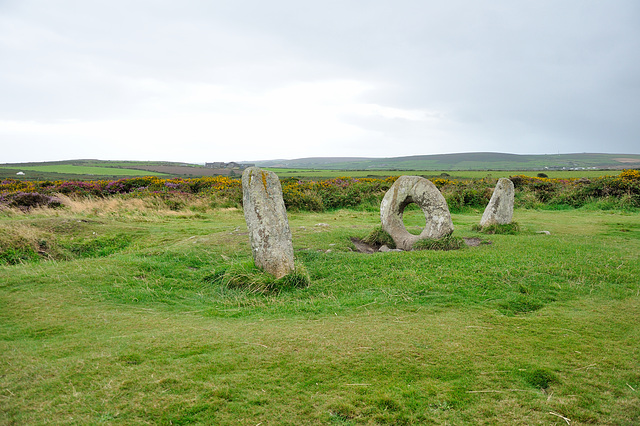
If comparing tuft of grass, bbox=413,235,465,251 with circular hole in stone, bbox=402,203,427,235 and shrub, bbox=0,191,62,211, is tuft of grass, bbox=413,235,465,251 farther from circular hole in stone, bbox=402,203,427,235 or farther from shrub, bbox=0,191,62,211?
shrub, bbox=0,191,62,211

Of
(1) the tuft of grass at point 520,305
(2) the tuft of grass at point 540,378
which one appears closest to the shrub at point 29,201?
(1) the tuft of grass at point 520,305

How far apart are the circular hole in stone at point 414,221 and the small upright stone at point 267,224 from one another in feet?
24.2

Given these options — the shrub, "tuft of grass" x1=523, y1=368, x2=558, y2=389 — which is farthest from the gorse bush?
"tuft of grass" x1=523, y1=368, x2=558, y2=389

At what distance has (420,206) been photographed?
1286cm

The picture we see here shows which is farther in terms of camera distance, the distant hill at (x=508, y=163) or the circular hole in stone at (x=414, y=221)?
the distant hill at (x=508, y=163)

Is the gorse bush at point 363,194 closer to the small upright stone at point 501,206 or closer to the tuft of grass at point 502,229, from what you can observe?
the small upright stone at point 501,206

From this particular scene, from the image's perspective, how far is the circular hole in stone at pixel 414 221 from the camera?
15448 mm

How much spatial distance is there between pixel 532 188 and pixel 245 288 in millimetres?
26289

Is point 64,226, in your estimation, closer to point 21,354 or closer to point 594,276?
point 21,354

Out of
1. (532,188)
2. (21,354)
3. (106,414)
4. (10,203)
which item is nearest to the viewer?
(106,414)

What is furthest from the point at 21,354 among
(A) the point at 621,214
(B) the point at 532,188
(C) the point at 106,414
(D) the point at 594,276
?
(B) the point at 532,188

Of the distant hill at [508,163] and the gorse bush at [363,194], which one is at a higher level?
the distant hill at [508,163]

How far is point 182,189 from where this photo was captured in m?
28.4

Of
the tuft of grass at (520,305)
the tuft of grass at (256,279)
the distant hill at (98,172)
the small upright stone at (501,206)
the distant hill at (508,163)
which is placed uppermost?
the distant hill at (508,163)
